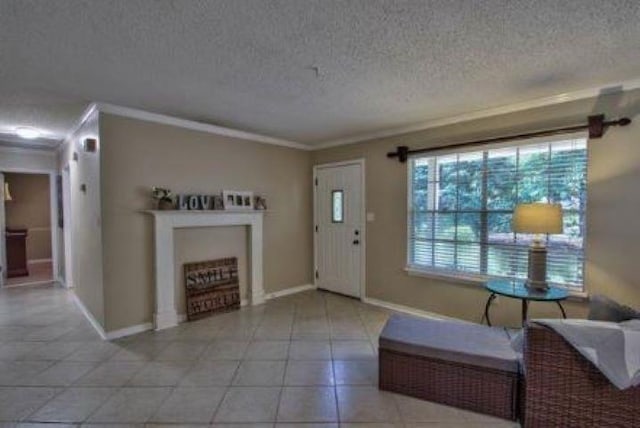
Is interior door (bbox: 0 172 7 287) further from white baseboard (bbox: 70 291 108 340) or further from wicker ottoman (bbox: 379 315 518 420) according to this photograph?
wicker ottoman (bbox: 379 315 518 420)

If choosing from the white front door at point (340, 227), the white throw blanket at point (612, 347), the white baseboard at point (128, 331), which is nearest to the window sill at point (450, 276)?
the white front door at point (340, 227)

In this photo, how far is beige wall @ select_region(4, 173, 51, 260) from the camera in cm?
765

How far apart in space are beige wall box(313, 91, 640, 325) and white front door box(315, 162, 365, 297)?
18 cm

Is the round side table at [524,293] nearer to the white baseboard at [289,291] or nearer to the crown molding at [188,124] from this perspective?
the white baseboard at [289,291]

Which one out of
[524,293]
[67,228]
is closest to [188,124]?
[67,228]

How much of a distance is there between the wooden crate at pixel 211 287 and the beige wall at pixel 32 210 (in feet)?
20.1

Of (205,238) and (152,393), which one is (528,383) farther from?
(205,238)

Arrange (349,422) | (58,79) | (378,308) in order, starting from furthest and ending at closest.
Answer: (378,308)
(58,79)
(349,422)

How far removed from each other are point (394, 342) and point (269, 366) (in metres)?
1.09

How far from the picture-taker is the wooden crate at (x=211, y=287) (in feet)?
12.8

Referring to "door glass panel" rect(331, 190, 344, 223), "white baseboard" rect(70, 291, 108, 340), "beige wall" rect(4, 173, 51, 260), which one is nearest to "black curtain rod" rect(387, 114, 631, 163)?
"door glass panel" rect(331, 190, 344, 223)

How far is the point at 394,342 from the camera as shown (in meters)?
2.35

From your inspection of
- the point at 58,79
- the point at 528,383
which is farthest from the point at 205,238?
the point at 528,383

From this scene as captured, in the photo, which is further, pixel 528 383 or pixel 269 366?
pixel 269 366
